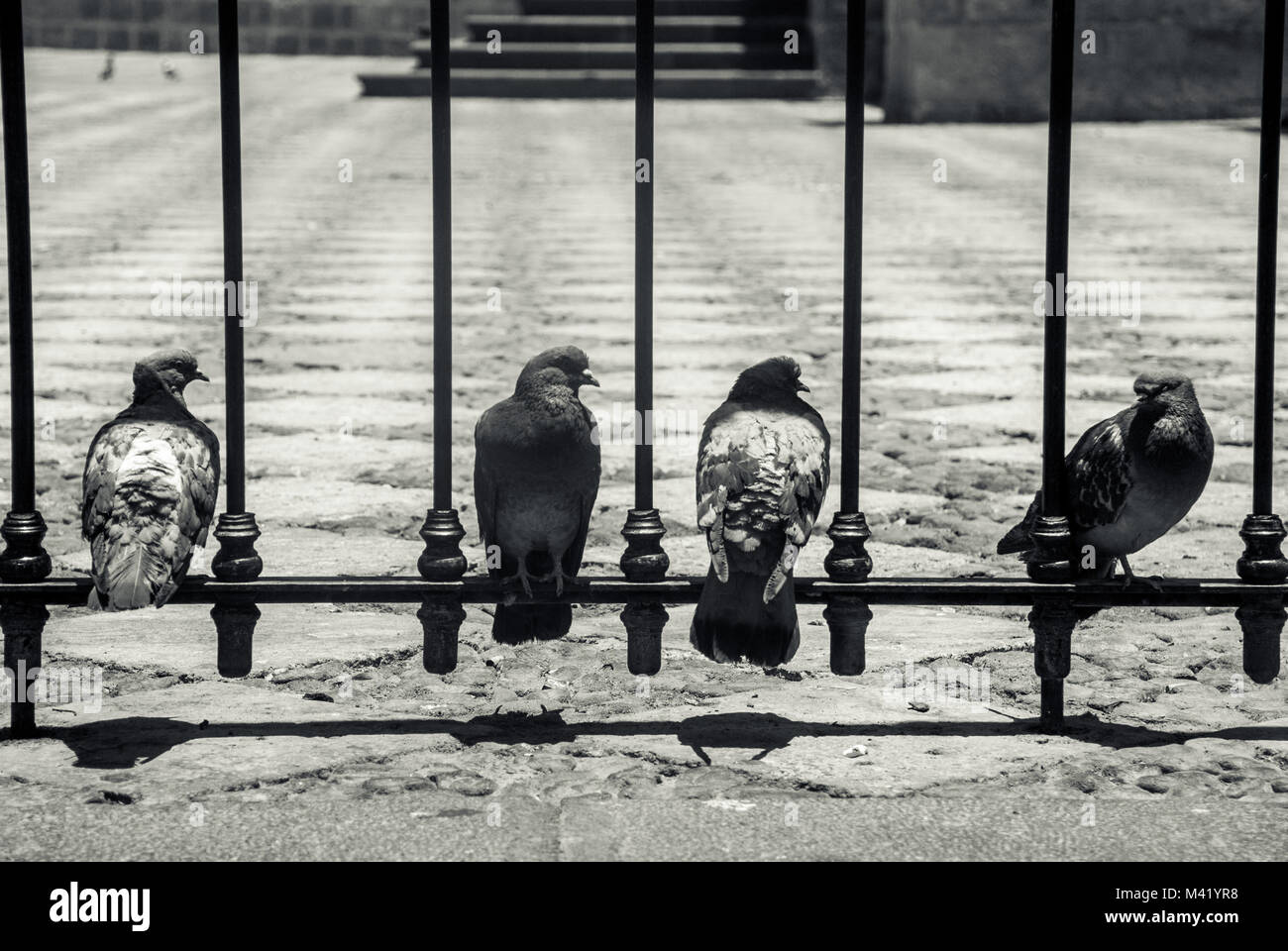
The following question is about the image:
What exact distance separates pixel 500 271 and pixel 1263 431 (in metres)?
5.94

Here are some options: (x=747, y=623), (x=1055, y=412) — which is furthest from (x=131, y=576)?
(x=1055, y=412)

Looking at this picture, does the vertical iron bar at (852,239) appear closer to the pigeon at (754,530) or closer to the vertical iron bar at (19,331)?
the pigeon at (754,530)

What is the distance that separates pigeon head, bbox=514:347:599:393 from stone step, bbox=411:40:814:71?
1823 centimetres

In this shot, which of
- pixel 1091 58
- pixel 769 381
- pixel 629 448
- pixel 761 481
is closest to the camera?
pixel 761 481

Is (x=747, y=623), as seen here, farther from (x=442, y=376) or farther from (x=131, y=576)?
(x=131, y=576)

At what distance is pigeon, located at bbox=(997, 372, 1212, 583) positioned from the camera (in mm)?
2963

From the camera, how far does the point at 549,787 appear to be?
2.63 metres

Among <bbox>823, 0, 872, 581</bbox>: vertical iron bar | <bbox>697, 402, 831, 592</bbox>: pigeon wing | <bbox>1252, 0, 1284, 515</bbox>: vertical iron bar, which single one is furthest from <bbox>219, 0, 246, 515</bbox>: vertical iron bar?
<bbox>1252, 0, 1284, 515</bbox>: vertical iron bar

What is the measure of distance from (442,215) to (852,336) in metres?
0.66

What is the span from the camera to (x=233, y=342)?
2850 mm

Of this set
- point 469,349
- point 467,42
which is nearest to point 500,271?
point 469,349

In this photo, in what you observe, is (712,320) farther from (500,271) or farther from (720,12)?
(720,12)

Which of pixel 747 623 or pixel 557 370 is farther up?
pixel 557 370

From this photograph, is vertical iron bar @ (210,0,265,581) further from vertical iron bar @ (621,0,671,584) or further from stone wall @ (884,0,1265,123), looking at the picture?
stone wall @ (884,0,1265,123)
